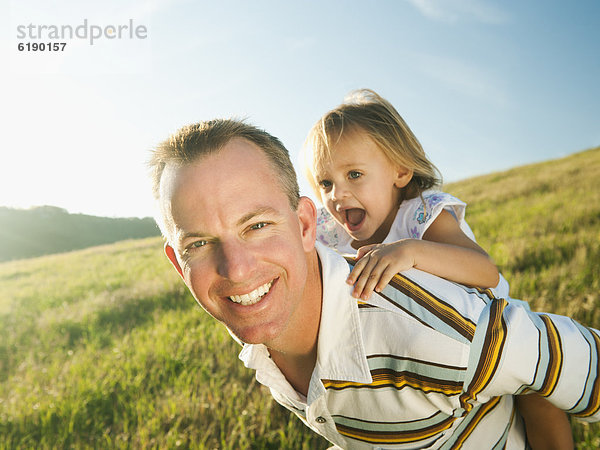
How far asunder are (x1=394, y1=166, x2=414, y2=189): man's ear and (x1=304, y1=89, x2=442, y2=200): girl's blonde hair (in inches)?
2.0

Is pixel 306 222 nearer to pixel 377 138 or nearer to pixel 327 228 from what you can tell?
pixel 377 138

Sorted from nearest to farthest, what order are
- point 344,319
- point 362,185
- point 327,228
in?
point 344,319
point 362,185
point 327,228

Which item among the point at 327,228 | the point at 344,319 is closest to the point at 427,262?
the point at 344,319

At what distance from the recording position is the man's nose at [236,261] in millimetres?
1744

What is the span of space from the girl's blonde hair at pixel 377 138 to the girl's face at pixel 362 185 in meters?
0.05

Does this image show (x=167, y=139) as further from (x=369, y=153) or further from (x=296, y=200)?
(x=369, y=153)

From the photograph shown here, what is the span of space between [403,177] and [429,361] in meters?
2.09

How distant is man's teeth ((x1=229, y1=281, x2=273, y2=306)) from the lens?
71.8 inches

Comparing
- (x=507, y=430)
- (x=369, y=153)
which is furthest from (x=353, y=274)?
(x=369, y=153)

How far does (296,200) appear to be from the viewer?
81.6 inches

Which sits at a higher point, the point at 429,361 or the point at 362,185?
the point at 362,185

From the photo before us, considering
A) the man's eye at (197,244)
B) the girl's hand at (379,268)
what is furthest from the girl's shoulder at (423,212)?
the man's eye at (197,244)

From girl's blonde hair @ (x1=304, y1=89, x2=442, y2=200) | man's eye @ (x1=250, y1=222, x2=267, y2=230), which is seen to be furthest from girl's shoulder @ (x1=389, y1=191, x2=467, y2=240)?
man's eye @ (x1=250, y1=222, x2=267, y2=230)

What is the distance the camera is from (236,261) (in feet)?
5.74
